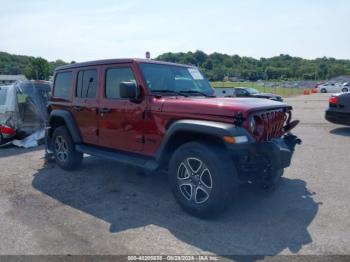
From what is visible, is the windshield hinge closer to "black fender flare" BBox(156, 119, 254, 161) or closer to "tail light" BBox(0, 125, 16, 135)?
"black fender flare" BBox(156, 119, 254, 161)

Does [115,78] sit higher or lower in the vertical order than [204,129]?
higher

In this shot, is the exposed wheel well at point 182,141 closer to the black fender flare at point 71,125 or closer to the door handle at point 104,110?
the door handle at point 104,110

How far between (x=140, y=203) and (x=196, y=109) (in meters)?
1.61

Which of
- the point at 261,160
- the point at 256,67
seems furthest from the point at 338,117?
the point at 256,67

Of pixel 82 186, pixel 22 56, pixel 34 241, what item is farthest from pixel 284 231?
pixel 22 56

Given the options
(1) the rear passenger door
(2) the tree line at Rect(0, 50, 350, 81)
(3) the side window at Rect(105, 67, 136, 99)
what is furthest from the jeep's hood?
(2) the tree line at Rect(0, 50, 350, 81)

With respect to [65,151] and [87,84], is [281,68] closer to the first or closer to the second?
[65,151]

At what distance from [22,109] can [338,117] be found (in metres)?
8.99

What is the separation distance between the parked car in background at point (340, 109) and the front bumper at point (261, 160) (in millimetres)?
6423

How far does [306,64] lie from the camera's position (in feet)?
416

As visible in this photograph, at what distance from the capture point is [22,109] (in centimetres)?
891

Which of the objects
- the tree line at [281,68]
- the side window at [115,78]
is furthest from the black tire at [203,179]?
the tree line at [281,68]

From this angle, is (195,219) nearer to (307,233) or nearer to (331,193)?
(307,233)

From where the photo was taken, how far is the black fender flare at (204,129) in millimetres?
3719
